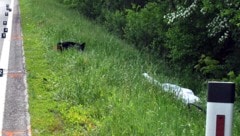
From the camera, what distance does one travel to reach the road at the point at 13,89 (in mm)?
6447

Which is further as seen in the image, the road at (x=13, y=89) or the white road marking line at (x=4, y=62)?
the white road marking line at (x=4, y=62)

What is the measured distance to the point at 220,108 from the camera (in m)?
2.68

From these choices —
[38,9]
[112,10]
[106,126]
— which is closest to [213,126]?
[106,126]

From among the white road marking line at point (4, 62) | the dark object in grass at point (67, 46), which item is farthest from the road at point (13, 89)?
the dark object in grass at point (67, 46)

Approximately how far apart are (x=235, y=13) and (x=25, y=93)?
17.0 feet

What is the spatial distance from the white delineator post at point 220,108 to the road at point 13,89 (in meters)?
3.69

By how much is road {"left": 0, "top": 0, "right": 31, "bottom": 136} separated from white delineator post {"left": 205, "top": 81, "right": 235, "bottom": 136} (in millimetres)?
3694

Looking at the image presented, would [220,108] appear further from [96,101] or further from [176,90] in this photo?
[176,90]

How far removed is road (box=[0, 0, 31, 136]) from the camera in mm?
6447

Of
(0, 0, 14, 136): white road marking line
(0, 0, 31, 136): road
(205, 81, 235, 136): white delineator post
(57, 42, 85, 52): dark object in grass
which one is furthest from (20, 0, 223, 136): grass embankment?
(205, 81, 235, 136): white delineator post

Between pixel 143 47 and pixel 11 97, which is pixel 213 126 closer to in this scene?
pixel 11 97

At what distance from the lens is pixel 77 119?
6.61m

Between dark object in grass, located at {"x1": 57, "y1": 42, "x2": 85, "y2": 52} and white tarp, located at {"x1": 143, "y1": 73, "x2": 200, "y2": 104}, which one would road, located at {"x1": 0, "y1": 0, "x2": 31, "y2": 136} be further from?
white tarp, located at {"x1": 143, "y1": 73, "x2": 200, "y2": 104}

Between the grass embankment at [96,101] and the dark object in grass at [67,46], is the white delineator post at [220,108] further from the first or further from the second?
the dark object in grass at [67,46]
